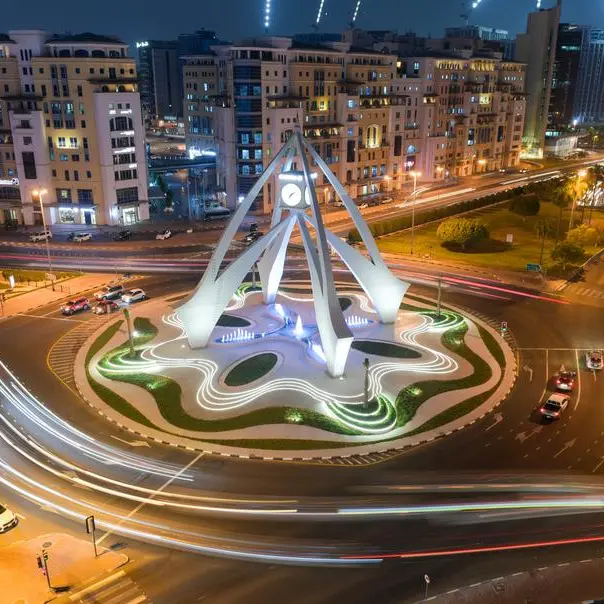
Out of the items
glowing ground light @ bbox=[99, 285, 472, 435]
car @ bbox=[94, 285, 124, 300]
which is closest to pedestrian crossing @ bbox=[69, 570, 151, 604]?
glowing ground light @ bbox=[99, 285, 472, 435]

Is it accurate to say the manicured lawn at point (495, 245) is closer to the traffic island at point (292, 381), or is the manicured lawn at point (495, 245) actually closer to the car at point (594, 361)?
the traffic island at point (292, 381)

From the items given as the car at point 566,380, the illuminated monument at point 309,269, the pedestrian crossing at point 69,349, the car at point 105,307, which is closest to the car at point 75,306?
the car at point 105,307

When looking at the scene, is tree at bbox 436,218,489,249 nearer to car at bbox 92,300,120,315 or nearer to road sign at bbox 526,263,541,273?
road sign at bbox 526,263,541,273

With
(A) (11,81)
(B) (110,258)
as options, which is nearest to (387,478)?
(B) (110,258)

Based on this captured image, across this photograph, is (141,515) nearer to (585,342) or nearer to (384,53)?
(585,342)

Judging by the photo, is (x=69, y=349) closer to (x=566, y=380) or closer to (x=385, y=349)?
(x=385, y=349)
